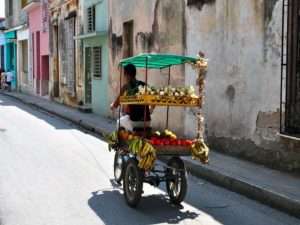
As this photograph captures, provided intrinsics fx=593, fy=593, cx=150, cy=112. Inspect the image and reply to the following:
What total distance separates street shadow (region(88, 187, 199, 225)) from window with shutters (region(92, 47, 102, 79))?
1225 centimetres

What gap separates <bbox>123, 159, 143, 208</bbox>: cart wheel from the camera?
731 cm

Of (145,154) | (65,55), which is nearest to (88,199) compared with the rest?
(145,154)

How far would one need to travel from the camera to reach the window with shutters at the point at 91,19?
817 inches

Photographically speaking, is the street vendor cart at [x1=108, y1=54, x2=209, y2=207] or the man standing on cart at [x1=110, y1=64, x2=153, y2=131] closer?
the street vendor cart at [x1=108, y1=54, x2=209, y2=207]

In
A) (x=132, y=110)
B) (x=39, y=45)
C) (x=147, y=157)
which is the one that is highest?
(x=39, y=45)

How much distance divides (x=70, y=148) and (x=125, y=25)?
567 cm

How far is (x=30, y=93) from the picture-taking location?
3391 cm

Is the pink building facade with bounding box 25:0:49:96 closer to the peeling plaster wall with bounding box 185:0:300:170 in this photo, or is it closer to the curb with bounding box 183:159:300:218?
the peeling plaster wall with bounding box 185:0:300:170

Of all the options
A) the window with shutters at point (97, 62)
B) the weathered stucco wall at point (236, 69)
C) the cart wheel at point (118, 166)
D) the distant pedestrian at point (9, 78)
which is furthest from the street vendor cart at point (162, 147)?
the distant pedestrian at point (9, 78)

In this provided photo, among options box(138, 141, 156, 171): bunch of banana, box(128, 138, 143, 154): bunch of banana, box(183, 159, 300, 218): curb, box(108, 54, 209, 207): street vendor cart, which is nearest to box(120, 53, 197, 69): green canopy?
box(108, 54, 209, 207): street vendor cart

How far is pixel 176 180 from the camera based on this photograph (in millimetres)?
7621

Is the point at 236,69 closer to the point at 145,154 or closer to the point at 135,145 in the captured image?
the point at 135,145

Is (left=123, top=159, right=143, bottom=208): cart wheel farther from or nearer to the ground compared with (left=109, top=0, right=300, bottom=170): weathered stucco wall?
nearer to the ground

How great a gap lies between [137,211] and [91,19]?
1476 centimetres
